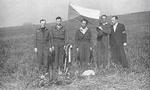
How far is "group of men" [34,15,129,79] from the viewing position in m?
4.66

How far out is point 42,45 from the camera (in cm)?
471

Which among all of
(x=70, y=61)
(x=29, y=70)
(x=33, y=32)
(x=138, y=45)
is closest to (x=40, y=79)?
(x=29, y=70)

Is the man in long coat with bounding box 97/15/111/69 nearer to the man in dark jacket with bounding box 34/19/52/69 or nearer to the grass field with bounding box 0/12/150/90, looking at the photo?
the grass field with bounding box 0/12/150/90

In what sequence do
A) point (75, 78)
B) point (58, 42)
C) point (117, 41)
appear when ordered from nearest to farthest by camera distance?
point (75, 78)
point (58, 42)
point (117, 41)

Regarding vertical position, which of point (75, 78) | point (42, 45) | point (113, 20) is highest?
point (113, 20)

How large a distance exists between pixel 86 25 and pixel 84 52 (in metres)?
0.51

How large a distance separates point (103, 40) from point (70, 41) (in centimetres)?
63

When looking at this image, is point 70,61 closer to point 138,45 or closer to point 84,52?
point 84,52

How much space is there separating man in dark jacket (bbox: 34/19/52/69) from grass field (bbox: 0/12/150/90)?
116 mm

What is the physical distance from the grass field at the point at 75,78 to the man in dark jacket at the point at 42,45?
12 centimetres

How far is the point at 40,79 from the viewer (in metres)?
4.27

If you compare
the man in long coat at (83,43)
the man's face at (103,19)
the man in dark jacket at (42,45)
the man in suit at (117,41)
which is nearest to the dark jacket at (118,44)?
the man in suit at (117,41)

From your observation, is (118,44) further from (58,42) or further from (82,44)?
(58,42)

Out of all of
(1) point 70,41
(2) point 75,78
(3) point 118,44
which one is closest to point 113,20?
(3) point 118,44
